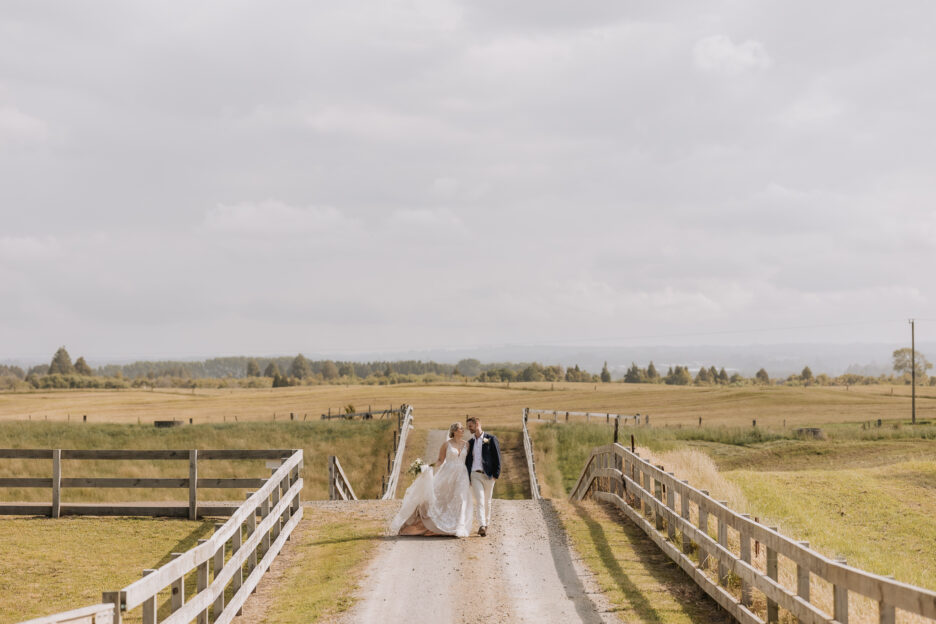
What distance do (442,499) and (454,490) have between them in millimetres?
292

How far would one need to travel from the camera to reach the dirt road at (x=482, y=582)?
10.5 m

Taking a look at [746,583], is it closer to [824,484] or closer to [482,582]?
[482,582]

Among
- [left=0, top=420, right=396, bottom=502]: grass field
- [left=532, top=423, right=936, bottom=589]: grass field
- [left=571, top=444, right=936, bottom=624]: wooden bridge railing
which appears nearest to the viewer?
[left=571, top=444, right=936, bottom=624]: wooden bridge railing

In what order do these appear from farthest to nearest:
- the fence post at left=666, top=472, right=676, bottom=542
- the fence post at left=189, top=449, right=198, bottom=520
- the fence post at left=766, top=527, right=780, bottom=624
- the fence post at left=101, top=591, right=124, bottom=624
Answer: the fence post at left=189, top=449, right=198, bottom=520 → the fence post at left=666, top=472, right=676, bottom=542 → the fence post at left=766, top=527, right=780, bottom=624 → the fence post at left=101, top=591, right=124, bottom=624

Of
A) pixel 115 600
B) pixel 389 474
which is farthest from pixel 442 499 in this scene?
pixel 389 474

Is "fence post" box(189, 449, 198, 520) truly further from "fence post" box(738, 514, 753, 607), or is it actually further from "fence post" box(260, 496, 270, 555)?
"fence post" box(738, 514, 753, 607)

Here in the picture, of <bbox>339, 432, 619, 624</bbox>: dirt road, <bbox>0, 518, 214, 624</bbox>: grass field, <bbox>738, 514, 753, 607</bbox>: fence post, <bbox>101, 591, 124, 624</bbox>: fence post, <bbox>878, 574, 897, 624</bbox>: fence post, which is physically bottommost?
<bbox>0, 518, 214, 624</bbox>: grass field

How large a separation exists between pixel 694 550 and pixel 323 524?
7261mm

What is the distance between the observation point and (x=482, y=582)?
39.7 feet

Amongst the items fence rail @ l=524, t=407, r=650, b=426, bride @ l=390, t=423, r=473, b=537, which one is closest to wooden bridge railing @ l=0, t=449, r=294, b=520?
bride @ l=390, t=423, r=473, b=537

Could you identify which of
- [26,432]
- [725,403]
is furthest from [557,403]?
[26,432]

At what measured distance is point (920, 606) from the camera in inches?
242

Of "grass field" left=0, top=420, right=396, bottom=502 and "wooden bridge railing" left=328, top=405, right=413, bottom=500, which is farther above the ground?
"wooden bridge railing" left=328, top=405, right=413, bottom=500

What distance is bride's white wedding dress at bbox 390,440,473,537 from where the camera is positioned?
15.5 m
